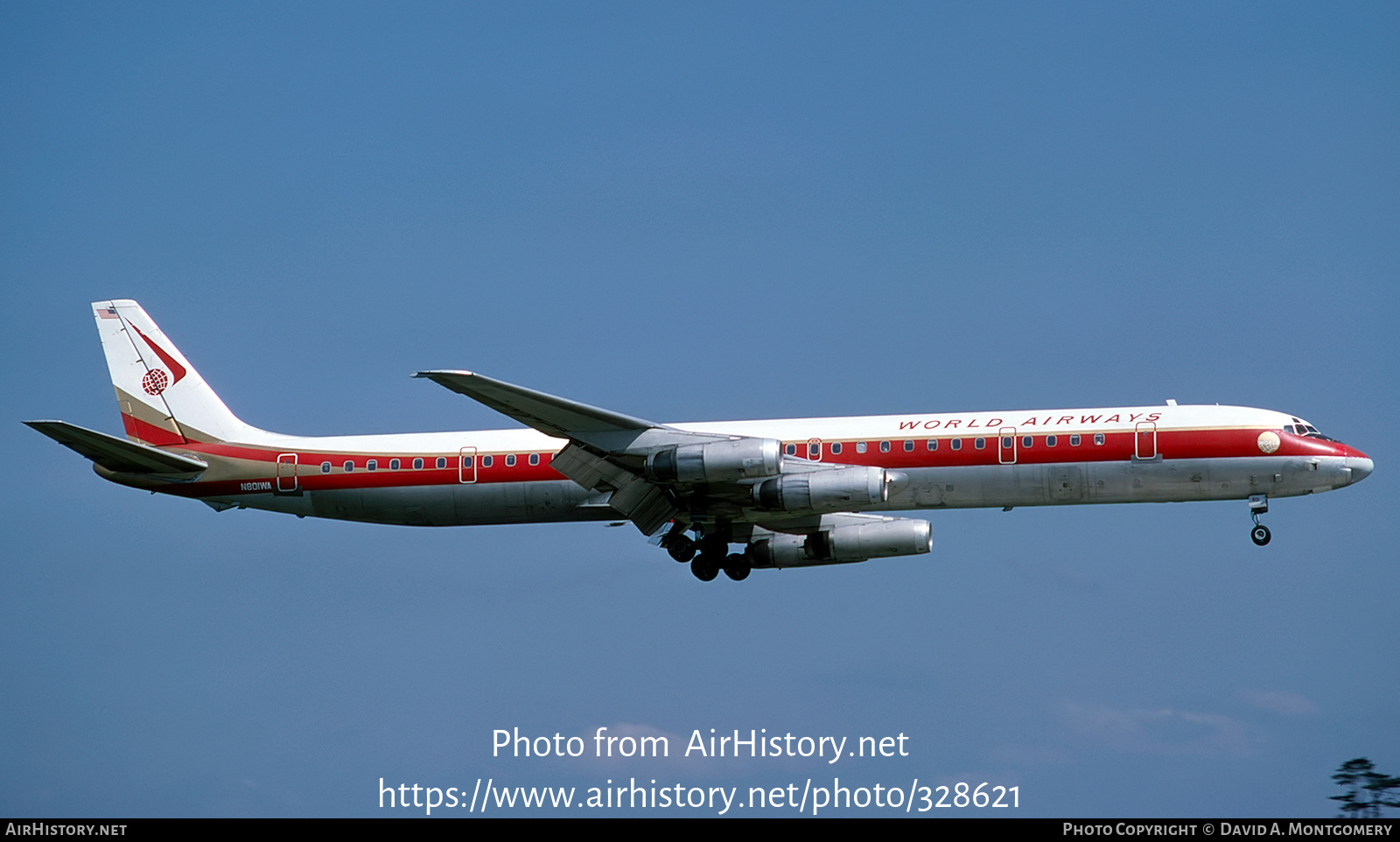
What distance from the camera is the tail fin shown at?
163 ft

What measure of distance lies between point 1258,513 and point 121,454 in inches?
1274

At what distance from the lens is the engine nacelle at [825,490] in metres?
41.4

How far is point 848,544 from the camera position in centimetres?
4694

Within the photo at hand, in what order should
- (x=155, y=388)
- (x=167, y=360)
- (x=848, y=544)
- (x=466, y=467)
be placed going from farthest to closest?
(x=167, y=360)
(x=155, y=388)
(x=848, y=544)
(x=466, y=467)

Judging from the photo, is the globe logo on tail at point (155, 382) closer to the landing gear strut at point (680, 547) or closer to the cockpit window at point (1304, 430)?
the landing gear strut at point (680, 547)

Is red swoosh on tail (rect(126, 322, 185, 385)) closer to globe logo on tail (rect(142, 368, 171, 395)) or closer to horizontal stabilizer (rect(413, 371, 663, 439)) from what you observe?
globe logo on tail (rect(142, 368, 171, 395))

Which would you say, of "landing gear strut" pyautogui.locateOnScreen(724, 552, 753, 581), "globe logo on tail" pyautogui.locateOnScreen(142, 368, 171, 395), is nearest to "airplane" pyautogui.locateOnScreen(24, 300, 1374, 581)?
→ "landing gear strut" pyautogui.locateOnScreen(724, 552, 753, 581)

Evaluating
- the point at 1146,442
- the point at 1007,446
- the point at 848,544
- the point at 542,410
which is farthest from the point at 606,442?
the point at 1146,442

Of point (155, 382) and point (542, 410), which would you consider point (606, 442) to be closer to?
point (542, 410)

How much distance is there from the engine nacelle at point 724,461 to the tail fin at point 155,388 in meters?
14.6

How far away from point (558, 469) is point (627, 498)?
2072mm

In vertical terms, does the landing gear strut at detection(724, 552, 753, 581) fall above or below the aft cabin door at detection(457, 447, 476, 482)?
below

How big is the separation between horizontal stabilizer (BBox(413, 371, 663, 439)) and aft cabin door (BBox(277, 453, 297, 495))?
9137 millimetres

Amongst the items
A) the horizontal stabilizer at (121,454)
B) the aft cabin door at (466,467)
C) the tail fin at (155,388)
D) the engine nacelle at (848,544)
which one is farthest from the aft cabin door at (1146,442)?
the horizontal stabilizer at (121,454)
